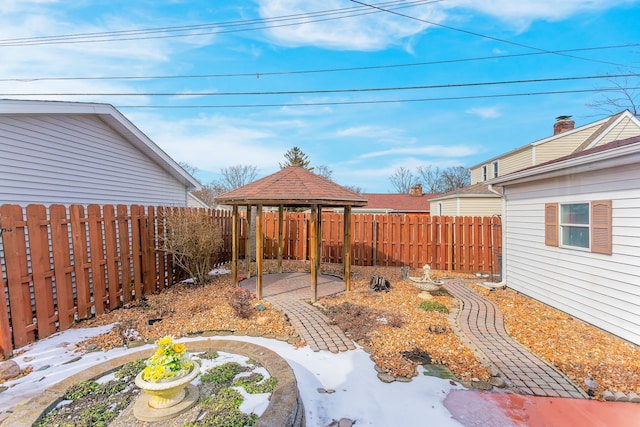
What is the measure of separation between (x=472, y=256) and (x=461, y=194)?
8823 millimetres

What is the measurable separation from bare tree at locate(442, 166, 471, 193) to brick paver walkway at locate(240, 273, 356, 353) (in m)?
37.0

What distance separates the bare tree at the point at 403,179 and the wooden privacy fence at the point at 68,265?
4041 centimetres

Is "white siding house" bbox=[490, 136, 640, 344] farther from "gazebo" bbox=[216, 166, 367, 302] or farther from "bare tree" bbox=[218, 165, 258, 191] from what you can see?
"bare tree" bbox=[218, 165, 258, 191]

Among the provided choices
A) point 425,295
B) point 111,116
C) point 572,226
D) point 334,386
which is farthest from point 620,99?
point 111,116

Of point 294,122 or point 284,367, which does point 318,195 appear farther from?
point 294,122

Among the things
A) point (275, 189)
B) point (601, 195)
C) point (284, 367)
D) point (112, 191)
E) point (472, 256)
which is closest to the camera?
point (284, 367)

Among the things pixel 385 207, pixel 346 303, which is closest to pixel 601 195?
pixel 346 303

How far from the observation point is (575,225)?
5.25 meters

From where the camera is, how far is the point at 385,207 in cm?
2558

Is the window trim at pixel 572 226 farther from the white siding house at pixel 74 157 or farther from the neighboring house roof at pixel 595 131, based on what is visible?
the neighboring house roof at pixel 595 131

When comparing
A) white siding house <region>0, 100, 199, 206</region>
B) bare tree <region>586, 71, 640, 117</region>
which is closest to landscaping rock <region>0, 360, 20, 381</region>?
white siding house <region>0, 100, 199, 206</region>

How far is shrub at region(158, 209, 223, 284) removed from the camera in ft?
21.6

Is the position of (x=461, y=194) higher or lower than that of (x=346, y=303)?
higher

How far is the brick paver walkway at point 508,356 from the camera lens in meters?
3.12
